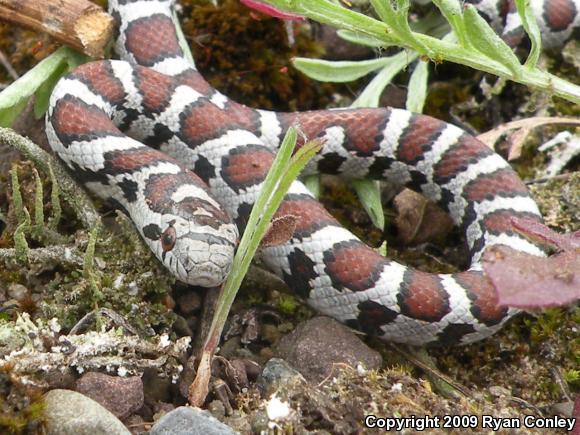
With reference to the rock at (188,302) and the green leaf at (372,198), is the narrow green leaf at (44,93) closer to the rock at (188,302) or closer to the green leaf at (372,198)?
the rock at (188,302)

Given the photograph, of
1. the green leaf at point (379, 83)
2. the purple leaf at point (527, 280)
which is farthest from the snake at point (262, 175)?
the purple leaf at point (527, 280)

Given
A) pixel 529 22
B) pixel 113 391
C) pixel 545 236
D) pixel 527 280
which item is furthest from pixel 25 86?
pixel 527 280

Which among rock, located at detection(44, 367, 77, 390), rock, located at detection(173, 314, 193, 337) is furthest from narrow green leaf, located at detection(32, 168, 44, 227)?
rock, located at detection(44, 367, 77, 390)

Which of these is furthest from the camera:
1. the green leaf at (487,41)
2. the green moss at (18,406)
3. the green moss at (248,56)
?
the green moss at (248,56)

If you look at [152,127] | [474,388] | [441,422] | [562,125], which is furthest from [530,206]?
[152,127]

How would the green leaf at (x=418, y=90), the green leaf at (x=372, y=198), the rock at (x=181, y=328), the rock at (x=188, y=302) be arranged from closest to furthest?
the rock at (x=181, y=328) < the rock at (x=188, y=302) < the green leaf at (x=372, y=198) < the green leaf at (x=418, y=90)

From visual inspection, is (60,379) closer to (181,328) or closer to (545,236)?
(181,328)

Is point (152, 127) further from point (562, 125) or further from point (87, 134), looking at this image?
point (562, 125)
